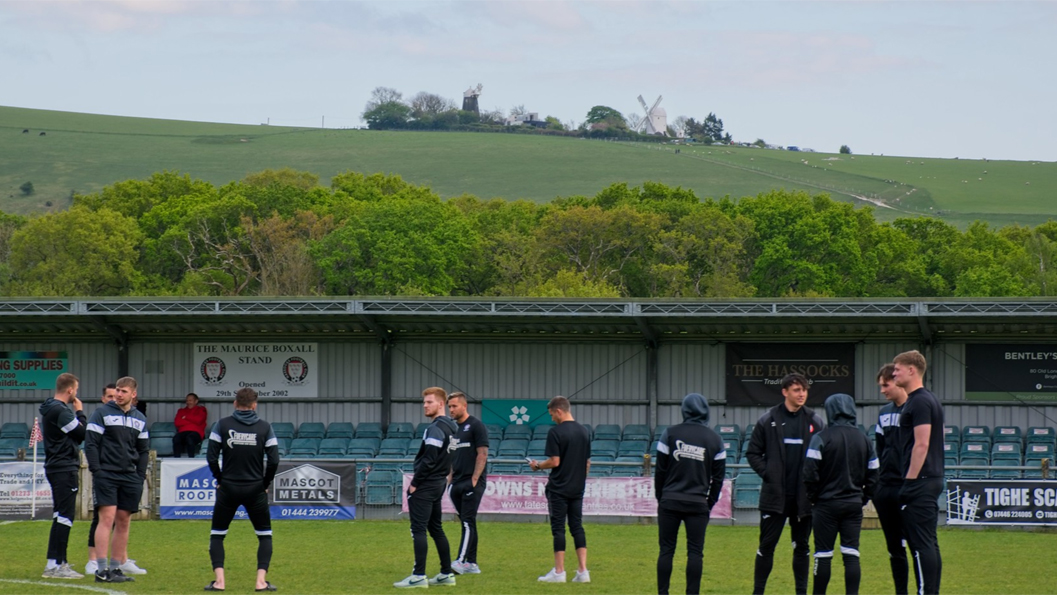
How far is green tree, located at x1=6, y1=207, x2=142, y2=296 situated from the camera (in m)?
65.6

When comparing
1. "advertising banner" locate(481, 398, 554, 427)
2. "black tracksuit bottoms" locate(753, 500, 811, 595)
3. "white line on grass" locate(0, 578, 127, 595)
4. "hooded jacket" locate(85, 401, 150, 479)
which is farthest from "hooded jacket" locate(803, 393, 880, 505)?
"advertising banner" locate(481, 398, 554, 427)

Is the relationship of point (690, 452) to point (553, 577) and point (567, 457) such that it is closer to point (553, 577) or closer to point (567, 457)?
point (567, 457)

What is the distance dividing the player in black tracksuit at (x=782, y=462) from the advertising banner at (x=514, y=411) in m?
15.0

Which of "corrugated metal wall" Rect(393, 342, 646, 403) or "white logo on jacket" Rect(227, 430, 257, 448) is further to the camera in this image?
"corrugated metal wall" Rect(393, 342, 646, 403)

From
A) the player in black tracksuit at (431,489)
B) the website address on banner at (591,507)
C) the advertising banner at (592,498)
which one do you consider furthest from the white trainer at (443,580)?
the website address on banner at (591,507)

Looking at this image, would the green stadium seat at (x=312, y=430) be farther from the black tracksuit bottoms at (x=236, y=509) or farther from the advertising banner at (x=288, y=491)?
the black tracksuit bottoms at (x=236, y=509)

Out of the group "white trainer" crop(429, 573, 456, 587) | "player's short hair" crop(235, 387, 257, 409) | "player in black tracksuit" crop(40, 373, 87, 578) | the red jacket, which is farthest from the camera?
the red jacket

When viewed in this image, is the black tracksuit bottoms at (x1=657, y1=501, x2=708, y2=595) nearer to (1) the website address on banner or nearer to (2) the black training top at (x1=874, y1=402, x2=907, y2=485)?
(2) the black training top at (x1=874, y1=402, x2=907, y2=485)

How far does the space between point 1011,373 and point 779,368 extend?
14.0 ft

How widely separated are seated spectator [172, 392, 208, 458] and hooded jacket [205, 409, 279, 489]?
13.5m

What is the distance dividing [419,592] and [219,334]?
15.4 m

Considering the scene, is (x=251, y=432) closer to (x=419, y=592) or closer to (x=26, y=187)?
(x=419, y=592)

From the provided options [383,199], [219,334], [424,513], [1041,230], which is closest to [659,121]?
[1041,230]

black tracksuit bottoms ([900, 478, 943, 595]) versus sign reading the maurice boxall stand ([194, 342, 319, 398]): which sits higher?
black tracksuit bottoms ([900, 478, 943, 595])
